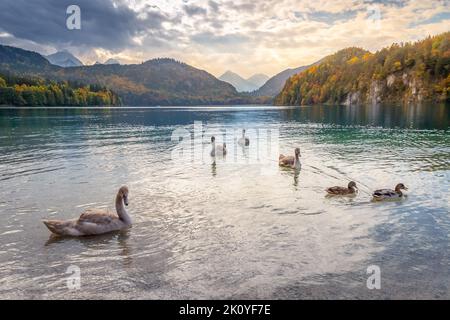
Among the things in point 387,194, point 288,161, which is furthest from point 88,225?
point 288,161

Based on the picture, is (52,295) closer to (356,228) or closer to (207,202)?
(207,202)

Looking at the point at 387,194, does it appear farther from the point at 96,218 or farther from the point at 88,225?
the point at 88,225

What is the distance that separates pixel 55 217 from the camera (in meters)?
15.7

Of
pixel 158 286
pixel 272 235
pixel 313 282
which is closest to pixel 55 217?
pixel 158 286

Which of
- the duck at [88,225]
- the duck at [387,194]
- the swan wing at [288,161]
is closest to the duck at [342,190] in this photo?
the duck at [387,194]

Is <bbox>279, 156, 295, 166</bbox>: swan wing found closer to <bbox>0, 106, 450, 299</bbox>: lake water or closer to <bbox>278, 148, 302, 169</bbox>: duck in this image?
<bbox>278, 148, 302, 169</bbox>: duck

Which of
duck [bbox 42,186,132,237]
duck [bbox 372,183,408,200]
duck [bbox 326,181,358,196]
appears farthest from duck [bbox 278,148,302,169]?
duck [bbox 42,186,132,237]

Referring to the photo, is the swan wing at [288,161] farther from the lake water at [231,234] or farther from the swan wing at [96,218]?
the swan wing at [96,218]

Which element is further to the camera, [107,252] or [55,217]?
[55,217]

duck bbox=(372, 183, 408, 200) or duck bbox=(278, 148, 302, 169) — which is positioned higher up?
duck bbox=(278, 148, 302, 169)

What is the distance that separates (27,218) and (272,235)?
10.4 meters

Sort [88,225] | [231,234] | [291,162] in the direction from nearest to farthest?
[88,225] < [231,234] < [291,162]

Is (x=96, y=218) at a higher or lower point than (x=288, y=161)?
lower
